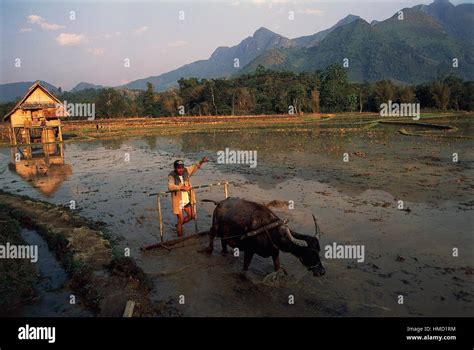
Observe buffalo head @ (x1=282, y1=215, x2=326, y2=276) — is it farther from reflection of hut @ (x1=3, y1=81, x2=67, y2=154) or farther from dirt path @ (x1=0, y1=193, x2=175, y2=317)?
reflection of hut @ (x1=3, y1=81, x2=67, y2=154)

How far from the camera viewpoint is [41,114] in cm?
3406

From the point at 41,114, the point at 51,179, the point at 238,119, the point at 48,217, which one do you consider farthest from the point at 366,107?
the point at 48,217

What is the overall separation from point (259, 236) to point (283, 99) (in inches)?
2452

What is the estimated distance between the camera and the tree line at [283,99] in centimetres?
6425

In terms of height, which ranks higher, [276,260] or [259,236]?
[259,236]

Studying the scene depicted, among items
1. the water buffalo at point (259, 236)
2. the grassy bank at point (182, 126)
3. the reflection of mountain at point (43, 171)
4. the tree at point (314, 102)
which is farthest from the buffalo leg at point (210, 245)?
the tree at point (314, 102)

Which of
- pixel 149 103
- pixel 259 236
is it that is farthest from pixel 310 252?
pixel 149 103

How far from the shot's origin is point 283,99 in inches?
2623

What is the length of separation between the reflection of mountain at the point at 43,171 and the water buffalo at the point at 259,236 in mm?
9770

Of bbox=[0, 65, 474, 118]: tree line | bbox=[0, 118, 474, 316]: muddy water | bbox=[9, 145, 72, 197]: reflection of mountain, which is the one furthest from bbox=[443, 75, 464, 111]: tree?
bbox=[9, 145, 72, 197]: reflection of mountain

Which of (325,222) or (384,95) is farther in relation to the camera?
(384,95)

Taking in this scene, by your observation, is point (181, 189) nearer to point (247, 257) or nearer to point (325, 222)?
point (247, 257)
